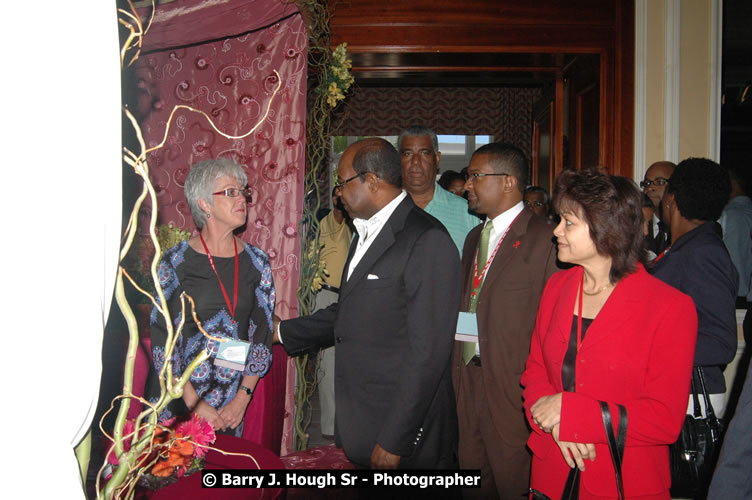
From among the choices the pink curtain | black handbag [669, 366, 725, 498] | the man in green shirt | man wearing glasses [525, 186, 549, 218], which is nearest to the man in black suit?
black handbag [669, 366, 725, 498]

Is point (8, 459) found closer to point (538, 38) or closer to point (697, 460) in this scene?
point (697, 460)

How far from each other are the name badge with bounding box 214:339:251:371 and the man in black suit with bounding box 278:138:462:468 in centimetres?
47

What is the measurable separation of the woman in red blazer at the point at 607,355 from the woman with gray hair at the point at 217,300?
4.45 feet

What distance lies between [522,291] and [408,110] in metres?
6.71

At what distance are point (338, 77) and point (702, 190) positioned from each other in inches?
89.6

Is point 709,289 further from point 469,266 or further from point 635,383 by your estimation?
point 469,266

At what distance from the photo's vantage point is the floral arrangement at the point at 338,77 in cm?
363

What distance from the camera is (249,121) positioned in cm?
380

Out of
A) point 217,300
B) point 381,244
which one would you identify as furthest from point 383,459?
point 217,300

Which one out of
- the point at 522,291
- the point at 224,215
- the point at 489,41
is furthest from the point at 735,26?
the point at 224,215

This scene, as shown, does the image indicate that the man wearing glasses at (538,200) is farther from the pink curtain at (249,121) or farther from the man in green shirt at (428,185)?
the pink curtain at (249,121)

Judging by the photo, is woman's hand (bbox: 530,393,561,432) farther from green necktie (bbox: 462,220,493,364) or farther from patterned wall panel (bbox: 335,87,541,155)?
patterned wall panel (bbox: 335,87,541,155)

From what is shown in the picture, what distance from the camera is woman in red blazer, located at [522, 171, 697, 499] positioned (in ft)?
5.17

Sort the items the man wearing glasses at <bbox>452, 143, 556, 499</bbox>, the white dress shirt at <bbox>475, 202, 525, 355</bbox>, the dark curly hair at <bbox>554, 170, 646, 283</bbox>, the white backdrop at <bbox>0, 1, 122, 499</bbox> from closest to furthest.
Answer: the white backdrop at <bbox>0, 1, 122, 499</bbox>, the dark curly hair at <bbox>554, 170, 646, 283</bbox>, the man wearing glasses at <bbox>452, 143, 556, 499</bbox>, the white dress shirt at <bbox>475, 202, 525, 355</bbox>
